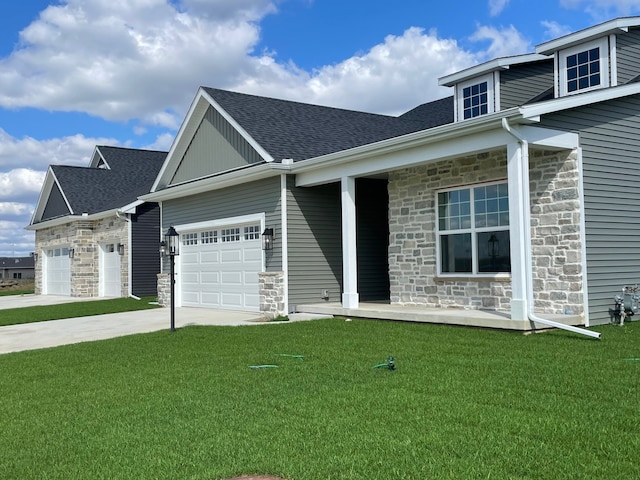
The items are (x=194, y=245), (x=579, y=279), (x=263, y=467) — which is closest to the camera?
(x=263, y=467)

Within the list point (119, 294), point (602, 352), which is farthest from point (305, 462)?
point (119, 294)

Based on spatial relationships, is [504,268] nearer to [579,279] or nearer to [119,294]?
[579,279]

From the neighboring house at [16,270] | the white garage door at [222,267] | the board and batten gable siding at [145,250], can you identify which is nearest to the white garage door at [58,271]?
the board and batten gable siding at [145,250]

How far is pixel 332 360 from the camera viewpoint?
7.85 meters

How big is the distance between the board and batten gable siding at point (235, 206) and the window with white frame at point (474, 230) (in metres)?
3.67

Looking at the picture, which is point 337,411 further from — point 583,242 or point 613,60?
point 613,60

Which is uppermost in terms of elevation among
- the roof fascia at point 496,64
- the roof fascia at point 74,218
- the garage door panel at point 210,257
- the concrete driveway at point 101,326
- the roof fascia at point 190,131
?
the roof fascia at point 496,64

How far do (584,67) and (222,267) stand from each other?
9346 millimetres

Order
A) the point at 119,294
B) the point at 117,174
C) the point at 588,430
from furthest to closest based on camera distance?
the point at 117,174 < the point at 119,294 < the point at 588,430

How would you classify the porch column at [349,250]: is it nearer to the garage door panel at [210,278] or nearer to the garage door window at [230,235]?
the garage door window at [230,235]

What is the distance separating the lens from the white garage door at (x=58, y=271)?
25859 mm

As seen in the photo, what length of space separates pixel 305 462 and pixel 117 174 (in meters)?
25.3

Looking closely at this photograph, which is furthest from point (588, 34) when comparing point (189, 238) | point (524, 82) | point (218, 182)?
point (189, 238)

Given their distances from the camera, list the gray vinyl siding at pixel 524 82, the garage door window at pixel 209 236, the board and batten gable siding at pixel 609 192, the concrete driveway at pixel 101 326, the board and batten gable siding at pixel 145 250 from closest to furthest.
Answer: the board and batten gable siding at pixel 609 192
the concrete driveway at pixel 101 326
the gray vinyl siding at pixel 524 82
the garage door window at pixel 209 236
the board and batten gable siding at pixel 145 250
